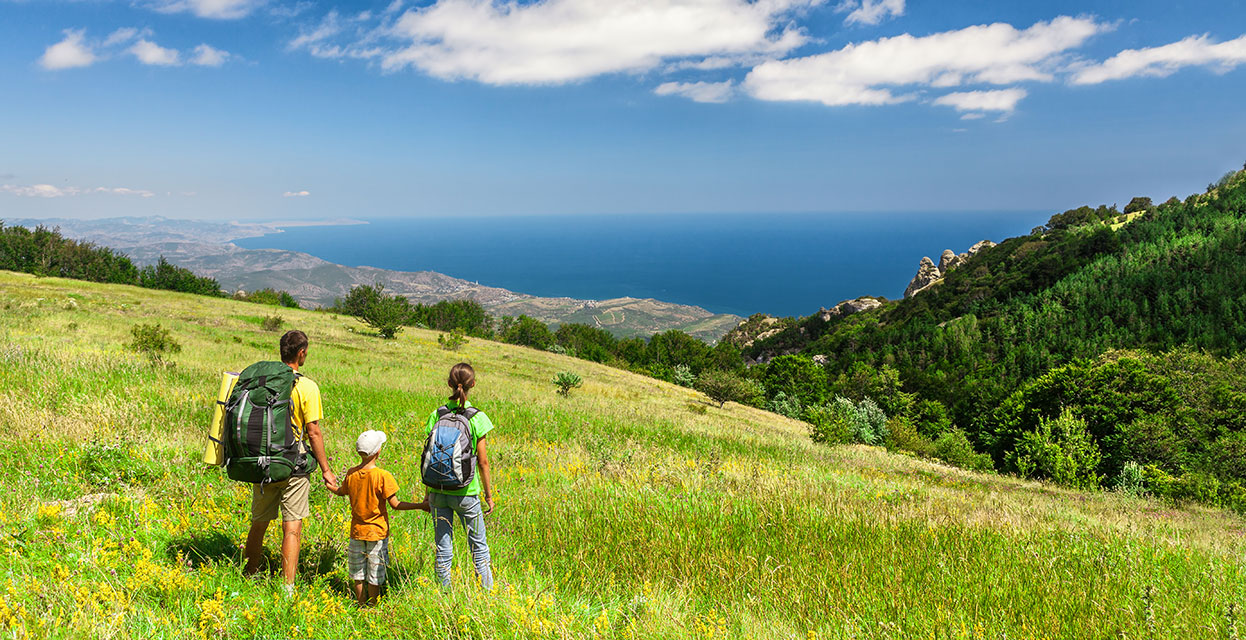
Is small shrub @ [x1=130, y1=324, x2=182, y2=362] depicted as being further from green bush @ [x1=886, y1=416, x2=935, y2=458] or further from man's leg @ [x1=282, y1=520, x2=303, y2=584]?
green bush @ [x1=886, y1=416, x2=935, y2=458]

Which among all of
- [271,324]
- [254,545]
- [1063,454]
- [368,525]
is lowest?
[1063,454]

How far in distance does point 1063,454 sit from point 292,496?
4051 centimetres

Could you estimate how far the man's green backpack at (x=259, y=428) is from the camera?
372 centimetres

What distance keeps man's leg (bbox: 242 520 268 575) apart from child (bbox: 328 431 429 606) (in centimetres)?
73

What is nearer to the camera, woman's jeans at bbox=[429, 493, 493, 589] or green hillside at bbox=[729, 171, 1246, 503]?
woman's jeans at bbox=[429, 493, 493, 589]

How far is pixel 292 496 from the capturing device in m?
4.02

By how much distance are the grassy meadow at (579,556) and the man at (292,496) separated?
0.18 meters

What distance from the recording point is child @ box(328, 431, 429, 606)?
3.77 m

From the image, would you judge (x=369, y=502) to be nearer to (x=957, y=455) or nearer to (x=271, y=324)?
(x=271, y=324)

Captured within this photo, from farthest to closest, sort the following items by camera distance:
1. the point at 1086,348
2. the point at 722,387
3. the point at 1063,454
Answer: the point at 1086,348 < the point at 722,387 < the point at 1063,454

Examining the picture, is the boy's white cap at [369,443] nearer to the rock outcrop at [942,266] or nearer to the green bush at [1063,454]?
the green bush at [1063,454]

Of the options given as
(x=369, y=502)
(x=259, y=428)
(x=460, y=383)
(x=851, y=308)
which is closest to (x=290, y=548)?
(x=369, y=502)

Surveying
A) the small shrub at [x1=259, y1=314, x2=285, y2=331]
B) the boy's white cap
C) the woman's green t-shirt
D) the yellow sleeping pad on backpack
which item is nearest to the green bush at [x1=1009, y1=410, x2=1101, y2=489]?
the woman's green t-shirt

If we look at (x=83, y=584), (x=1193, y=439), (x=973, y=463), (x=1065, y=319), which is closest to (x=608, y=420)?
(x=83, y=584)
